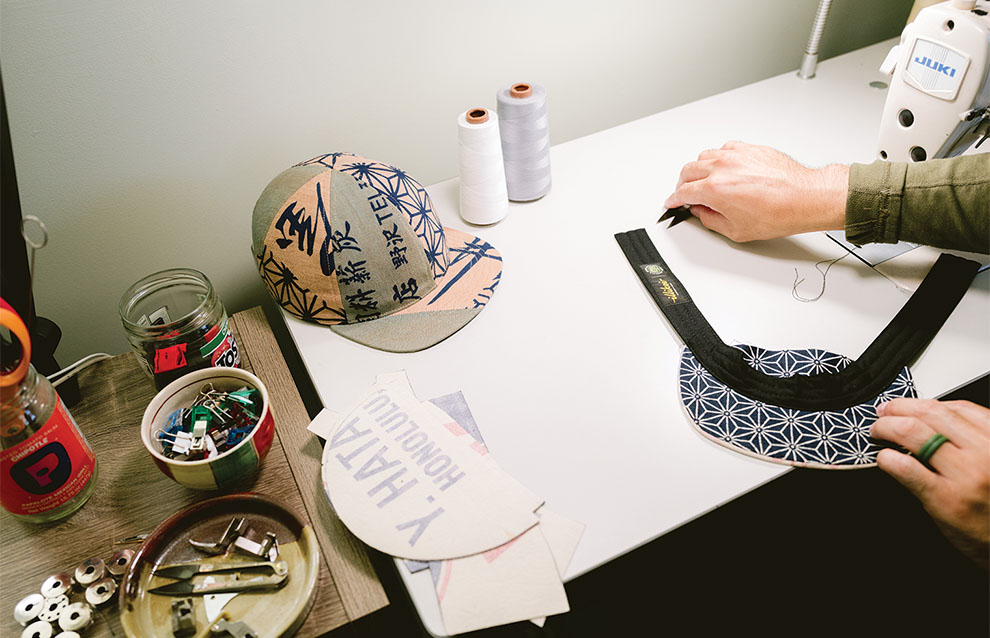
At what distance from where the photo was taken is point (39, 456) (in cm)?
68

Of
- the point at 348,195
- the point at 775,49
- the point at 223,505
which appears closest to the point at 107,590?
the point at 223,505

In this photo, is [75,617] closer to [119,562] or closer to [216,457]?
[119,562]

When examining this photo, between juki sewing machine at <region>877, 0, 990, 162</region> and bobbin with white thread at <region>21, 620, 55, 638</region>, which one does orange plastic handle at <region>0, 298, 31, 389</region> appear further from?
juki sewing machine at <region>877, 0, 990, 162</region>

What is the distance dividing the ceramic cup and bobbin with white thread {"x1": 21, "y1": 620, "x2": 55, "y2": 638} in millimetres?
171

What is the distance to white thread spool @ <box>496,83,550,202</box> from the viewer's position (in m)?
0.99

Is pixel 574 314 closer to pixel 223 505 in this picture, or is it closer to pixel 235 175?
pixel 223 505

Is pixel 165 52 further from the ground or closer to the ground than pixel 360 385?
further from the ground

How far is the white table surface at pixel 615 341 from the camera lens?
71 centimetres

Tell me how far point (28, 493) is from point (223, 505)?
199 mm

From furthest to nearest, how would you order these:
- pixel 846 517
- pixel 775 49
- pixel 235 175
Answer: pixel 775 49
pixel 846 517
pixel 235 175

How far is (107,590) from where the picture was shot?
66cm

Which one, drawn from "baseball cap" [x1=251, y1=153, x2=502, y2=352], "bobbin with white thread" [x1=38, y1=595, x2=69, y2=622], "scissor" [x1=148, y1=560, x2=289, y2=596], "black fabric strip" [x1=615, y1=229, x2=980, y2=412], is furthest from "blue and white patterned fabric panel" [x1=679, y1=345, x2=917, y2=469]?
"bobbin with white thread" [x1=38, y1=595, x2=69, y2=622]

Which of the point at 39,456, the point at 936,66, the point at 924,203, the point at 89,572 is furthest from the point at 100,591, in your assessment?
the point at 936,66

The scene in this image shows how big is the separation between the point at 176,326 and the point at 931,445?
870 millimetres
